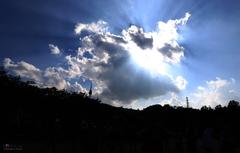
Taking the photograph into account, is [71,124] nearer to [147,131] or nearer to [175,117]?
[175,117]

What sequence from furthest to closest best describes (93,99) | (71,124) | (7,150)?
(93,99), (71,124), (7,150)

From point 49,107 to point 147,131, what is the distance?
38784 millimetres

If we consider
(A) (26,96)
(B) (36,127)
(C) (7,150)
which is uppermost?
(A) (26,96)

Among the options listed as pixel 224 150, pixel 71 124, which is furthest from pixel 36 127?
pixel 224 150

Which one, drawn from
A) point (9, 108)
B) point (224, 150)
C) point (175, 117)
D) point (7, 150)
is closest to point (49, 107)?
point (9, 108)

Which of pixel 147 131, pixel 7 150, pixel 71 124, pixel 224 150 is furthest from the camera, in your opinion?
pixel 71 124

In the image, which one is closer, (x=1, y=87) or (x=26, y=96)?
(x=1, y=87)

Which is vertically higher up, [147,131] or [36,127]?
[36,127]

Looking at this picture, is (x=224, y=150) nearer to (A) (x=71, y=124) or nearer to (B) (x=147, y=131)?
(B) (x=147, y=131)

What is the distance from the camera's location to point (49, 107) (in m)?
48.8

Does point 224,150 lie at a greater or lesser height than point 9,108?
lesser

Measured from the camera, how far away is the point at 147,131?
11.6 m

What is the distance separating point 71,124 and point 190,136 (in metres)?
33.3

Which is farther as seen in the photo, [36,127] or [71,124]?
[71,124]
